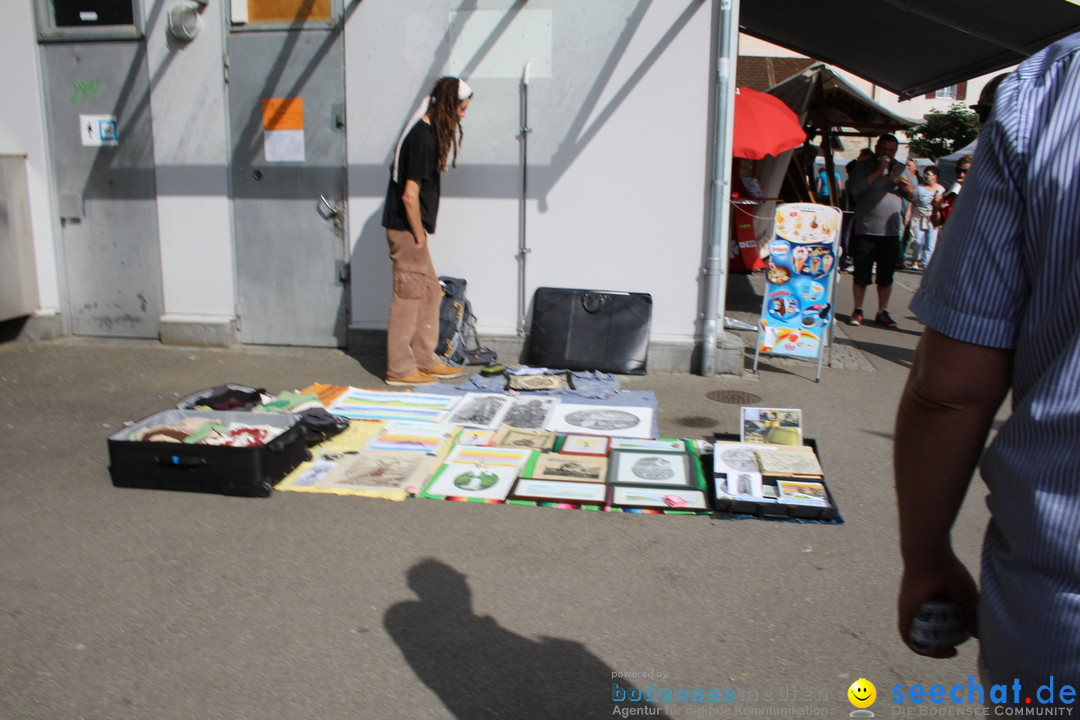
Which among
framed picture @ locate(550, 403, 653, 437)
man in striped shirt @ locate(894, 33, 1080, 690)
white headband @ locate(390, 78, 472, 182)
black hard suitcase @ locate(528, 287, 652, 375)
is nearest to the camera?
man in striped shirt @ locate(894, 33, 1080, 690)

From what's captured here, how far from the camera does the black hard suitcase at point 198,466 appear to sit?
14.7ft

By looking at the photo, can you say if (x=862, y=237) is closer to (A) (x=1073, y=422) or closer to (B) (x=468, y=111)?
(B) (x=468, y=111)

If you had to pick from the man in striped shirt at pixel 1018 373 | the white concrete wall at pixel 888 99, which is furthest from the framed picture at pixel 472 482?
the white concrete wall at pixel 888 99

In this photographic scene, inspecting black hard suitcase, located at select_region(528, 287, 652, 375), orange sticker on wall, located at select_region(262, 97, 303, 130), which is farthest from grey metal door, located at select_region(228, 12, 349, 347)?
black hard suitcase, located at select_region(528, 287, 652, 375)

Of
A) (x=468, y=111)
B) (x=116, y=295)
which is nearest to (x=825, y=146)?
(x=468, y=111)

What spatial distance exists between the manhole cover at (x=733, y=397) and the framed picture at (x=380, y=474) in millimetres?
2538

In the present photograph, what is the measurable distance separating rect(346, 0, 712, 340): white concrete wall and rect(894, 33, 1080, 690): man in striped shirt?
5.86 meters

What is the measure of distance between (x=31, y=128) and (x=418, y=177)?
13.6 ft

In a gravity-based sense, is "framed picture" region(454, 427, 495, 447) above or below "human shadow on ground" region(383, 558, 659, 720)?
above

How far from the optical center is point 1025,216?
1293 millimetres

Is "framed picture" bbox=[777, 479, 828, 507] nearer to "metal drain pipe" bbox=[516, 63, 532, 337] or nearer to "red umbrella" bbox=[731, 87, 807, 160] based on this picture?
"metal drain pipe" bbox=[516, 63, 532, 337]

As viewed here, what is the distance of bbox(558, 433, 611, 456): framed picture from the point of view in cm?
519

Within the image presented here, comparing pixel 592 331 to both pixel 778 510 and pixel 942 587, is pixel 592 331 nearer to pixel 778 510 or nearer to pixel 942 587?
pixel 778 510

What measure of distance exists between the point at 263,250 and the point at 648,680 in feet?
19.8
